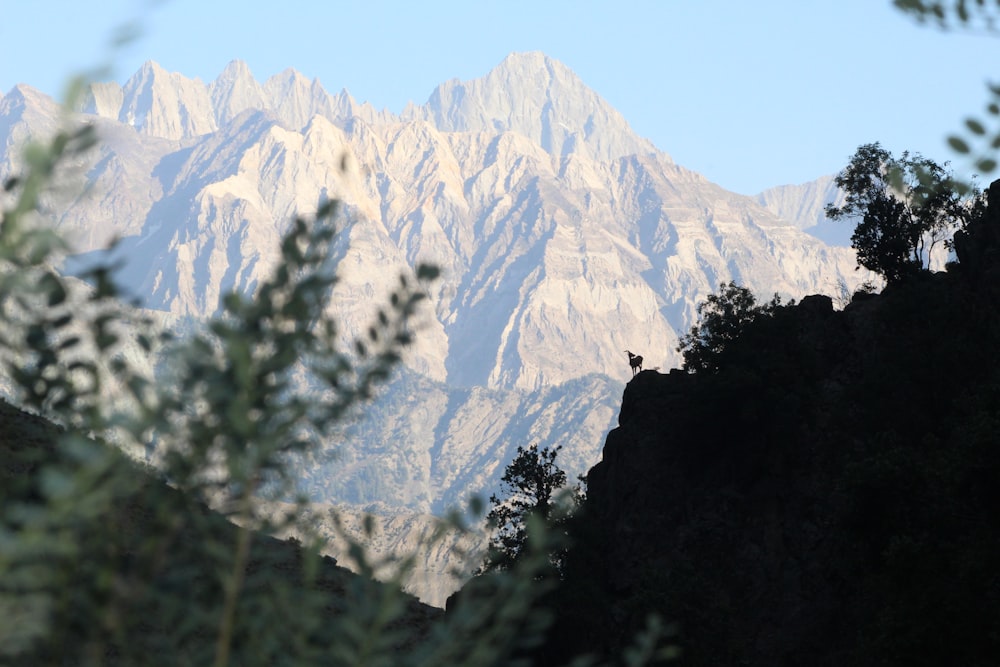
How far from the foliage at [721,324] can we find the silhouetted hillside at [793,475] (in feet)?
6.61

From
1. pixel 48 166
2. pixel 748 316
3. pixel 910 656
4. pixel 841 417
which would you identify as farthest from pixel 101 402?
pixel 748 316

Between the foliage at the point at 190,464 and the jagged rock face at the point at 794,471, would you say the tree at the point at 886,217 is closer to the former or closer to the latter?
the jagged rock face at the point at 794,471

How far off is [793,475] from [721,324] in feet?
51.6

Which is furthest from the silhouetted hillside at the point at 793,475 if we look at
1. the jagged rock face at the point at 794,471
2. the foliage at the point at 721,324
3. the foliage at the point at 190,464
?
the foliage at the point at 190,464

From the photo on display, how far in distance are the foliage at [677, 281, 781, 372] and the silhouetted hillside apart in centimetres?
201

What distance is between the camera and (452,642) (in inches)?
208

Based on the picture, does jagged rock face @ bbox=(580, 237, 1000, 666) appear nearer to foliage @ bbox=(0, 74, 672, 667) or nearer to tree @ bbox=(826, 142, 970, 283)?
tree @ bbox=(826, 142, 970, 283)

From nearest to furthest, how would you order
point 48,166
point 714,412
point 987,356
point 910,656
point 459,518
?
1. point 48,166
2. point 459,518
3. point 910,656
4. point 987,356
5. point 714,412

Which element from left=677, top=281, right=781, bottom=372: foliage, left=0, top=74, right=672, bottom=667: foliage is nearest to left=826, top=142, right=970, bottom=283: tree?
left=677, top=281, right=781, bottom=372: foliage

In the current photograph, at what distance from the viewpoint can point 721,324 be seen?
80125 mm

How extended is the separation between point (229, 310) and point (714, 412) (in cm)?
6750

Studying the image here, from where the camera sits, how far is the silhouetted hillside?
44.5 m

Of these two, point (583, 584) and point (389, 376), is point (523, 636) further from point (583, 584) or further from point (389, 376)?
point (583, 584)

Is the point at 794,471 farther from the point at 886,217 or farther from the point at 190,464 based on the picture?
the point at 190,464
